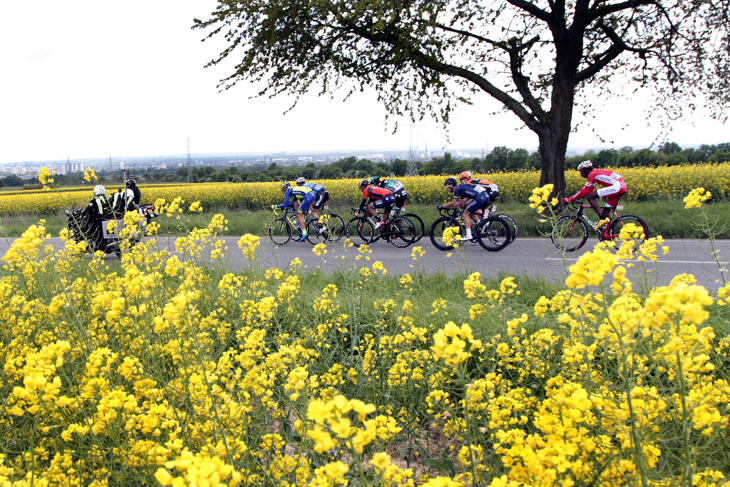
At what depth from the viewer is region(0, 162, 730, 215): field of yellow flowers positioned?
13930 millimetres

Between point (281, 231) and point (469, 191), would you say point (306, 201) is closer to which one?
point (281, 231)

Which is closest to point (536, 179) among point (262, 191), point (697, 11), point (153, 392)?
point (697, 11)

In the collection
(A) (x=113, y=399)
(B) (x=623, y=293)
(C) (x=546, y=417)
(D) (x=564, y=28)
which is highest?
(D) (x=564, y=28)

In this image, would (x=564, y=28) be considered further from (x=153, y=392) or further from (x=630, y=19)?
(x=153, y=392)

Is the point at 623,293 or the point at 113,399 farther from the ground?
the point at 623,293

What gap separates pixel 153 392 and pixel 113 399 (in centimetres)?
37

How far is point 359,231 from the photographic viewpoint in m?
10.3

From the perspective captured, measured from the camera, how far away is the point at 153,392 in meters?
1.95

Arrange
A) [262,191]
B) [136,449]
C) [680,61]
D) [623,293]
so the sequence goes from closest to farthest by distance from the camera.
Result: [136,449]
[623,293]
[680,61]
[262,191]

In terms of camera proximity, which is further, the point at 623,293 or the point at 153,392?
the point at 623,293

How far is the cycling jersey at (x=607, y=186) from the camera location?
753 centimetres

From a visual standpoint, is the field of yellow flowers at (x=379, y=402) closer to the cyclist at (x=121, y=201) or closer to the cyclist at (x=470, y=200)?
the cyclist at (x=121, y=201)

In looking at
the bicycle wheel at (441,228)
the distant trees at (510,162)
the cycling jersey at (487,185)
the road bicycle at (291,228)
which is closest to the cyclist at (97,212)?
the road bicycle at (291,228)

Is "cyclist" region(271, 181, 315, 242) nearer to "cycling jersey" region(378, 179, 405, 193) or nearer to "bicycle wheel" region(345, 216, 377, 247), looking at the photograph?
"bicycle wheel" region(345, 216, 377, 247)
